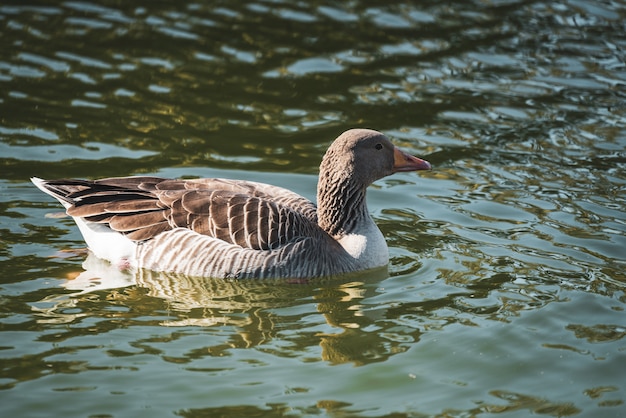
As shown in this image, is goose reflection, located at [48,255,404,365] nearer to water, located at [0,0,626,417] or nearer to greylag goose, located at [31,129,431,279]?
water, located at [0,0,626,417]

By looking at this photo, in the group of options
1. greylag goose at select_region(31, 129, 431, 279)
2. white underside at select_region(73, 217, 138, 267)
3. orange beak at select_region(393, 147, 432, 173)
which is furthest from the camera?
orange beak at select_region(393, 147, 432, 173)

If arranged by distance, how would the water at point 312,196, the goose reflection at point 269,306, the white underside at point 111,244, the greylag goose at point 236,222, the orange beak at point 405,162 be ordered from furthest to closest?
the orange beak at point 405,162
the white underside at point 111,244
the greylag goose at point 236,222
the goose reflection at point 269,306
the water at point 312,196

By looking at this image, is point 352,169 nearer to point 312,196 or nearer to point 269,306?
point 269,306

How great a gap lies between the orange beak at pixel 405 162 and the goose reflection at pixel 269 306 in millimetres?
1177

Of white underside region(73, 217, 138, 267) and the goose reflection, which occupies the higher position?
white underside region(73, 217, 138, 267)

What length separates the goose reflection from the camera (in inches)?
341

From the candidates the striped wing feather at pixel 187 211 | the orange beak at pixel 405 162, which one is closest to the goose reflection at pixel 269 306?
the striped wing feather at pixel 187 211

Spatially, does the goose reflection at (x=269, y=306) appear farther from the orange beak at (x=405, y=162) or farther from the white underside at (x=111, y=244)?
the orange beak at (x=405, y=162)

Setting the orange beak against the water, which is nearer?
the water

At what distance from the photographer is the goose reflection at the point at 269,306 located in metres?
8.66

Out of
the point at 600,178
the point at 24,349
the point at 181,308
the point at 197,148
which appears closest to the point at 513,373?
the point at 181,308

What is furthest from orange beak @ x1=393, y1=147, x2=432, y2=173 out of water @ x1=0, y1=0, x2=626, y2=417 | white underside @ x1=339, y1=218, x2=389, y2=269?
water @ x1=0, y1=0, x2=626, y2=417

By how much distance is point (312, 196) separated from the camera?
12.7 meters

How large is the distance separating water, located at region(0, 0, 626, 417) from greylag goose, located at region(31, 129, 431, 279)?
0.75 feet
